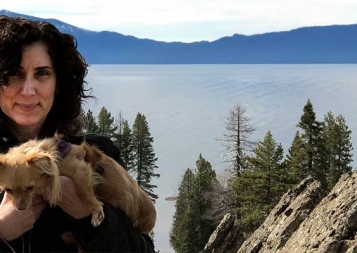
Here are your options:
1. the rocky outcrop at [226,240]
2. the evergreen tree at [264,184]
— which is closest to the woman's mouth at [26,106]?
the rocky outcrop at [226,240]

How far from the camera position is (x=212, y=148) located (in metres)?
74.1

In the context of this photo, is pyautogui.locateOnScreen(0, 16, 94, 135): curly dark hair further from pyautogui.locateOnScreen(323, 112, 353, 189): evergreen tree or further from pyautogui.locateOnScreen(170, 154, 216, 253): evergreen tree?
pyautogui.locateOnScreen(323, 112, 353, 189): evergreen tree

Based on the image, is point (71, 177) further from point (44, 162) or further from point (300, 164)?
point (300, 164)

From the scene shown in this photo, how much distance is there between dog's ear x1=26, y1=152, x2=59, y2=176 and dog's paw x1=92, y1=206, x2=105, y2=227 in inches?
19.9

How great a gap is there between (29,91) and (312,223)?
33.6 ft

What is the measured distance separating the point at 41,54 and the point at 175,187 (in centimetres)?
5879

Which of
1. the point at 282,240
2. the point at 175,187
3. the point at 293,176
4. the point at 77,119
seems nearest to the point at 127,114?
the point at 175,187

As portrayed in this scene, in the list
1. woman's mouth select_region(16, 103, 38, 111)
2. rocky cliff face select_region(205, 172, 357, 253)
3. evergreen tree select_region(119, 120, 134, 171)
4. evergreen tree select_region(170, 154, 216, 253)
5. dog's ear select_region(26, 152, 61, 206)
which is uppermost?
woman's mouth select_region(16, 103, 38, 111)

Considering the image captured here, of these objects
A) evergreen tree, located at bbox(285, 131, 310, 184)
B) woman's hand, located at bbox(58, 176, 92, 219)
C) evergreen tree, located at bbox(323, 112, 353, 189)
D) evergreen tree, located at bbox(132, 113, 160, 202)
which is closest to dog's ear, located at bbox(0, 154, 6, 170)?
woman's hand, located at bbox(58, 176, 92, 219)

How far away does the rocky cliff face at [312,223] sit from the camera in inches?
445

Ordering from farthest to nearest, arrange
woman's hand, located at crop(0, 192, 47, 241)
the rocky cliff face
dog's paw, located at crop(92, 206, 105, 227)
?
the rocky cliff face, dog's paw, located at crop(92, 206, 105, 227), woman's hand, located at crop(0, 192, 47, 241)

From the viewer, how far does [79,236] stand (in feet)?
13.6

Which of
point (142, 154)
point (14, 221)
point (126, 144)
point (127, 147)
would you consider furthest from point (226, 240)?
point (142, 154)

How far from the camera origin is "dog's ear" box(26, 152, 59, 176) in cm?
423
